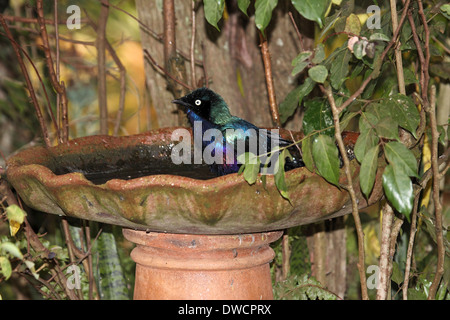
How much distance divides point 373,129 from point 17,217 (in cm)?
108

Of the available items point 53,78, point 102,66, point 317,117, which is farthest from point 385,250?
point 102,66

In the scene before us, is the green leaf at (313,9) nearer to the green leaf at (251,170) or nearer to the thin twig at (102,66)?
the green leaf at (251,170)

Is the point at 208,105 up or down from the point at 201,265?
up

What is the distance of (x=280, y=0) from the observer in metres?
3.01

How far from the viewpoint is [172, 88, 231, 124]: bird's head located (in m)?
2.27

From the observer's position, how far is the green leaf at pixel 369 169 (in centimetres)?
165

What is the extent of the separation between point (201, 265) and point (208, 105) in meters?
0.66

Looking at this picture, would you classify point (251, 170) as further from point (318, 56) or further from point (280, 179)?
point (318, 56)

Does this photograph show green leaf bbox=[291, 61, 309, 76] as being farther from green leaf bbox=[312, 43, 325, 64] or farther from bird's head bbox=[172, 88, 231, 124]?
bird's head bbox=[172, 88, 231, 124]

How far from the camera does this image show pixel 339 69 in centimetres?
205

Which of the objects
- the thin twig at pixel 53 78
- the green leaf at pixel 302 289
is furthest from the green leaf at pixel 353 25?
the thin twig at pixel 53 78

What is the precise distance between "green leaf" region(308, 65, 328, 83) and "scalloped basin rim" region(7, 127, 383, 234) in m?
0.27
